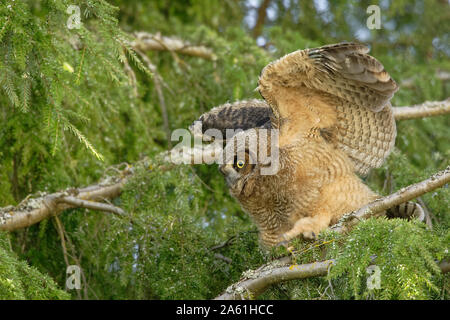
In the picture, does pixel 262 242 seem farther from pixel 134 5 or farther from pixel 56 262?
pixel 134 5

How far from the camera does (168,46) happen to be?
5641 millimetres

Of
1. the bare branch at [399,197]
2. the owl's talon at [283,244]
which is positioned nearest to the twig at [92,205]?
the owl's talon at [283,244]

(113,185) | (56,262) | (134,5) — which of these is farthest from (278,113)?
(134,5)

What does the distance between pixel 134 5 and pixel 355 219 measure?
4563mm

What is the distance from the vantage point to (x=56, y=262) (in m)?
4.40

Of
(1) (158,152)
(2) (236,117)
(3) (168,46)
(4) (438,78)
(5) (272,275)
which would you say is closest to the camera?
(5) (272,275)

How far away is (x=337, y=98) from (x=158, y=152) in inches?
70.1

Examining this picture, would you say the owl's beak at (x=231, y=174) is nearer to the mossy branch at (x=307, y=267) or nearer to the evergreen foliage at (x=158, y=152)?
the evergreen foliage at (x=158, y=152)

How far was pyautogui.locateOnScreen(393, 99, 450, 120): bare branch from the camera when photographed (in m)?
4.97

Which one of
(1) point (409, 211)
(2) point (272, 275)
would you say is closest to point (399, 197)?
(2) point (272, 275)

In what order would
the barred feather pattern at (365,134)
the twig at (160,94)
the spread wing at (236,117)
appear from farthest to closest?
the twig at (160,94) → the spread wing at (236,117) → the barred feather pattern at (365,134)

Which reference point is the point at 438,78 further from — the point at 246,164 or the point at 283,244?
the point at 283,244

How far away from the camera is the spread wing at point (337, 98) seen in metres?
3.52

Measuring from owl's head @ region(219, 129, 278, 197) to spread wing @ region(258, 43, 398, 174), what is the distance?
0.25m
